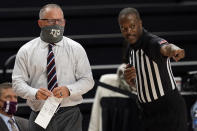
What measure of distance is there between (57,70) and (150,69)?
624 millimetres

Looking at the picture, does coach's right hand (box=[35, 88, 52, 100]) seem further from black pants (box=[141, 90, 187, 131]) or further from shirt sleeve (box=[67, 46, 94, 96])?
black pants (box=[141, 90, 187, 131])

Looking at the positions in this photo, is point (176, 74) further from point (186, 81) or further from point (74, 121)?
point (74, 121)

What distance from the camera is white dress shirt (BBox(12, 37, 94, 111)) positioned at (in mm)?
3285

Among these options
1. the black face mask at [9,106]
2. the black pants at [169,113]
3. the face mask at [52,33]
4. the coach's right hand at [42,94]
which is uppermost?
the face mask at [52,33]

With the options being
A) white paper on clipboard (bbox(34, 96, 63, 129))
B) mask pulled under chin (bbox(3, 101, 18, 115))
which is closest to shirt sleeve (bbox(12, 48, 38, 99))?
white paper on clipboard (bbox(34, 96, 63, 129))

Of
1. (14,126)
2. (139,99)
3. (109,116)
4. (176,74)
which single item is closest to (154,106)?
(139,99)

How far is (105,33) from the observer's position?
6.23 metres

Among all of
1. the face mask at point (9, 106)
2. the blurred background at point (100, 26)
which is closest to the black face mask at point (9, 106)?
the face mask at point (9, 106)

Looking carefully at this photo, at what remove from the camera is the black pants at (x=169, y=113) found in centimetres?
347

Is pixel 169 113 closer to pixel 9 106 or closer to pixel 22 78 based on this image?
pixel 22 78

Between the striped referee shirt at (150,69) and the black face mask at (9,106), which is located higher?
the striped referee shirt at (150,69)

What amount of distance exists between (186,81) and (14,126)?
184 centimetres

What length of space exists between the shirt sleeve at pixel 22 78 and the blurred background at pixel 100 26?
2.59m

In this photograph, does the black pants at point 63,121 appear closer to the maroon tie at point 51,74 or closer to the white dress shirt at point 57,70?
the white dress shirt at point 57,70
